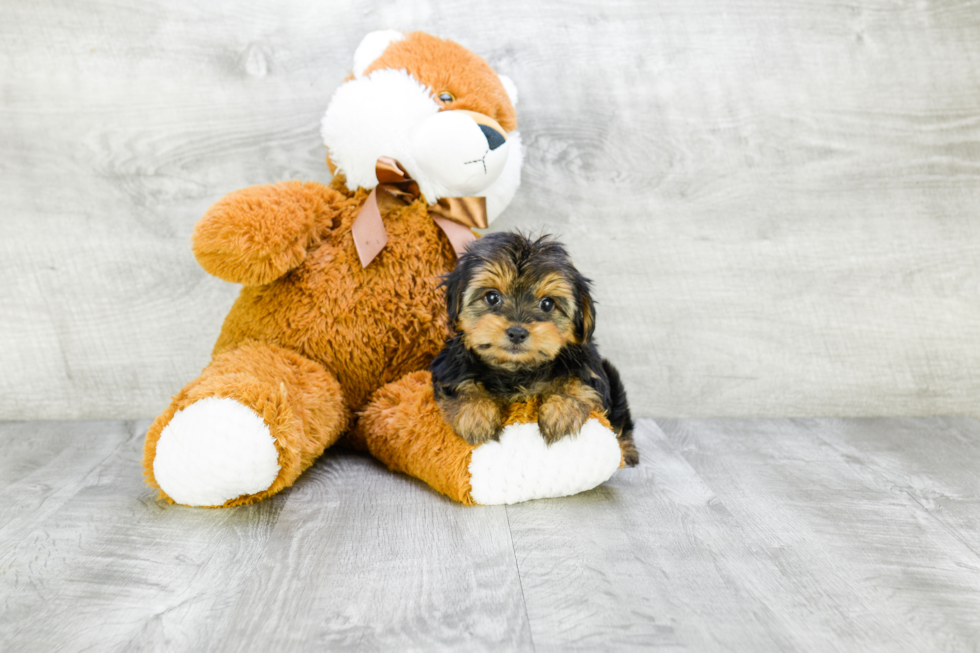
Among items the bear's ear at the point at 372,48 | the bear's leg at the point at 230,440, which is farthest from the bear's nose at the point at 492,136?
the bear's leg at the point at 230,440

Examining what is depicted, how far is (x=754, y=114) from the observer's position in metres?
2.29

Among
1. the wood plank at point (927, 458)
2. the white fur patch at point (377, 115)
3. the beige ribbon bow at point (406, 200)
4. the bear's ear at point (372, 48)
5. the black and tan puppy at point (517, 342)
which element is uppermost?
the bear's ear at point (372, 48)

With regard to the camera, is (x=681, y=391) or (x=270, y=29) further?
(x=681, y=391)

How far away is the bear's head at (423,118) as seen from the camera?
177cm

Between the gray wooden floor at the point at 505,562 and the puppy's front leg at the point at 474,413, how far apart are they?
0.17 metres

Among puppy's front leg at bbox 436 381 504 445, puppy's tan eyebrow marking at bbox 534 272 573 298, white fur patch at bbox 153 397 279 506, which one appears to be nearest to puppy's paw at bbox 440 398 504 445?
puppy's front leg at bbox 436 381 504 445

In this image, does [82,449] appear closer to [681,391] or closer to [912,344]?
[681,391]

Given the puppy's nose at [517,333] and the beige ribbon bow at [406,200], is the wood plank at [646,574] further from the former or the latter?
the beige ribbon bow at [406,200]

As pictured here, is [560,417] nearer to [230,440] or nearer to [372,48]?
[230,440]

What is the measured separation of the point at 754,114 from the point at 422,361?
132 centimetres

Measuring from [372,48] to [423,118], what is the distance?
0.30 m

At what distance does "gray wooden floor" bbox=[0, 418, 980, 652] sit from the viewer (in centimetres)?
114

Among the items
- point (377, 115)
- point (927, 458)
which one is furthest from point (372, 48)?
point (927, 458)

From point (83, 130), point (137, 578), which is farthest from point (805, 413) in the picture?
point (83, 130)
